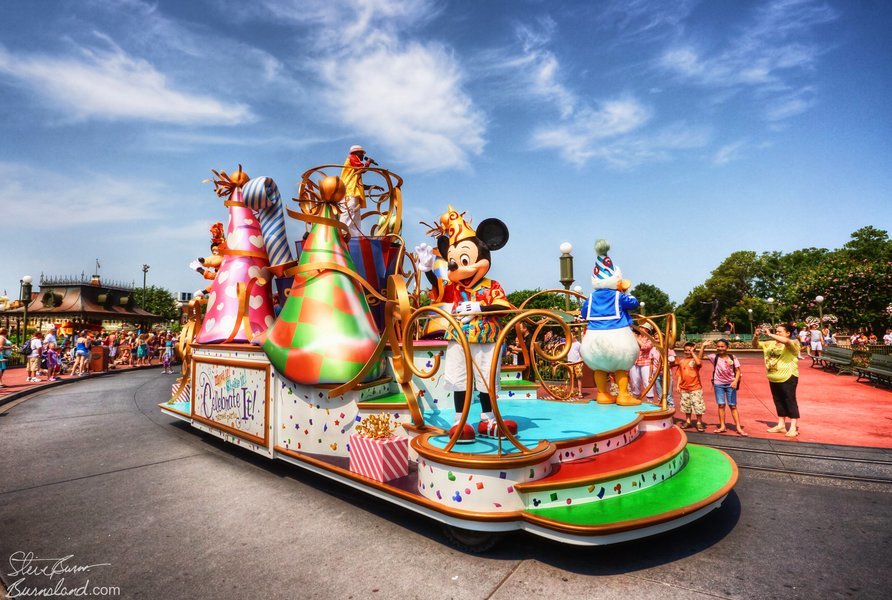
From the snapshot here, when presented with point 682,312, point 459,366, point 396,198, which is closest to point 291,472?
point 459,366

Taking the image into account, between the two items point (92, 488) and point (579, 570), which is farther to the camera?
point (92, 488)

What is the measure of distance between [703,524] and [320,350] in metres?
4.04

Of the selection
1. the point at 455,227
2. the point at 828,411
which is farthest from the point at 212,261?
the point at 828,411

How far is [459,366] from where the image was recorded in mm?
4184

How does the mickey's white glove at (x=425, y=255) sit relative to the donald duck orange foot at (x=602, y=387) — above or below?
above

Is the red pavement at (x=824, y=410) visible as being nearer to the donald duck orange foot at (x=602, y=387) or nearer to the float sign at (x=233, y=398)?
the donald duck orange foot at (x=602, y=387)

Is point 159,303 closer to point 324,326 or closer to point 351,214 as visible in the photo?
point 351,214

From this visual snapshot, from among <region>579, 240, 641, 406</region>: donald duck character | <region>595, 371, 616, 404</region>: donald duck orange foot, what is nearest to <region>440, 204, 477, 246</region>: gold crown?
<region>579, 240, 641, 406</region>: donald duck character

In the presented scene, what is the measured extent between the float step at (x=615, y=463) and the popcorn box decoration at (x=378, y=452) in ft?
4.04

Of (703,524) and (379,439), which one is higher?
(379,439)

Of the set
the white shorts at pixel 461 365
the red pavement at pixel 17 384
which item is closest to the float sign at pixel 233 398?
the white shorts at pixel 461 365

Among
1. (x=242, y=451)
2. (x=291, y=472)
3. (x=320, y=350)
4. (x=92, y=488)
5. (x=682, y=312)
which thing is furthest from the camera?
(x=682, y=312)

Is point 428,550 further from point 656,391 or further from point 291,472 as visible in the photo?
point 656,391

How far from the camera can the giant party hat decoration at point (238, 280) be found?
7.02 meters
